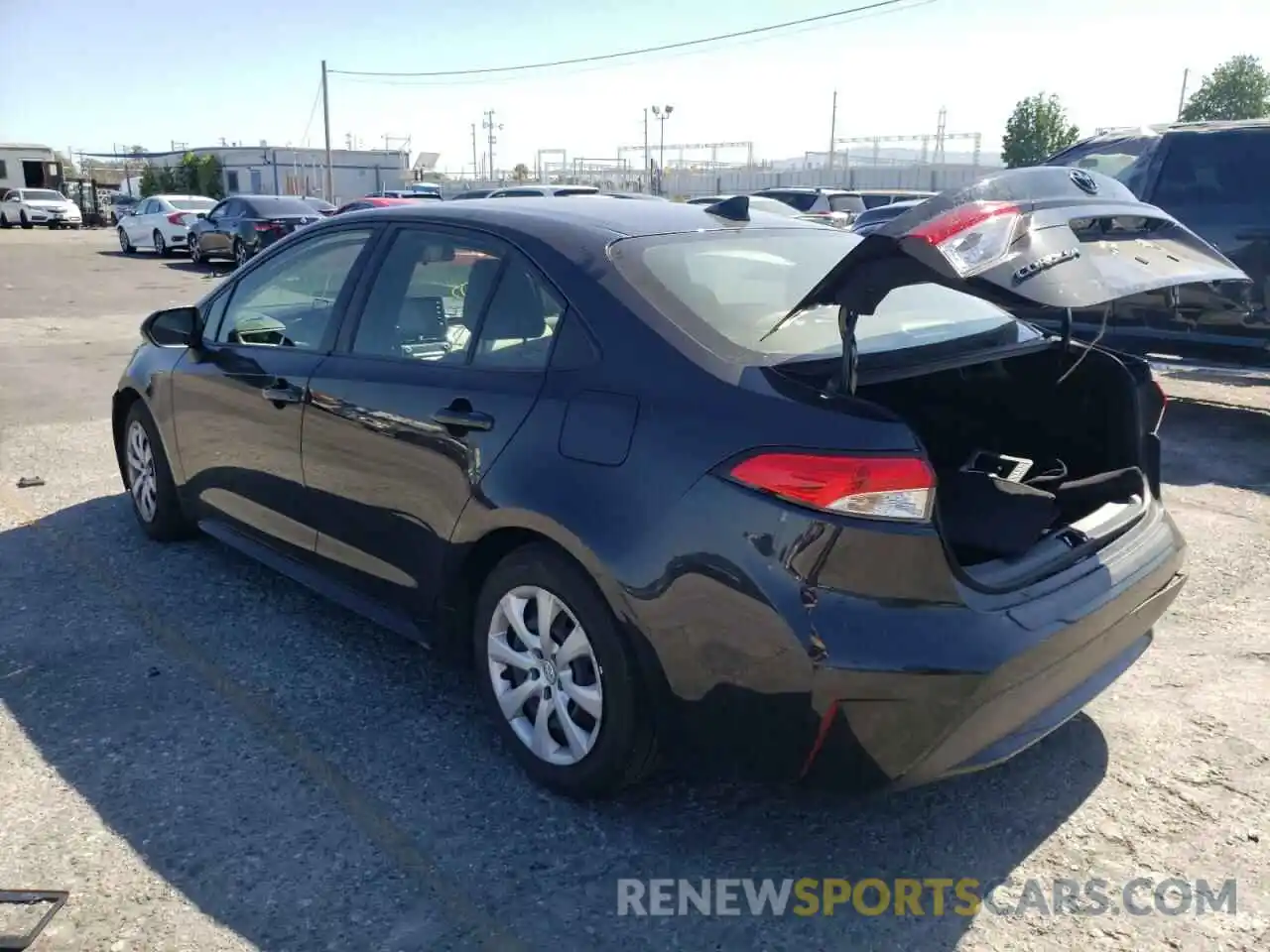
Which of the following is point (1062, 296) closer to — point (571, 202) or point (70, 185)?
point (571, 202)

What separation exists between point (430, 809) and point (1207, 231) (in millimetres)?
7070

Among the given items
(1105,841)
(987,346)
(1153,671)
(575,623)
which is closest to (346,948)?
(575,623)

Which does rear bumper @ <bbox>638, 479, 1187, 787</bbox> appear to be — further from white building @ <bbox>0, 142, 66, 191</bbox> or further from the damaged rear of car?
white building @ <bbox>0, 142, 66, 191</bbox>

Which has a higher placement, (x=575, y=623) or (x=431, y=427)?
(x=431, y=427)

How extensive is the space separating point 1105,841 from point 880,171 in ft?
224

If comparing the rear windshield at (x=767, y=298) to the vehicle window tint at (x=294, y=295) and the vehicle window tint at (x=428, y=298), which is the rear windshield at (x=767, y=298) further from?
the vehicle window tint at (x=294, y=295)

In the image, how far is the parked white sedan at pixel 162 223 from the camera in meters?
27.2

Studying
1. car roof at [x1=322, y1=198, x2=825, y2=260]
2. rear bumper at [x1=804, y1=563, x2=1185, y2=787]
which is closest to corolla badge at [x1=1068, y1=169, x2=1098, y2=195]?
car roof at [x1=322, y1=198, x2=825, y2=260]

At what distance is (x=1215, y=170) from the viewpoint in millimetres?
7785

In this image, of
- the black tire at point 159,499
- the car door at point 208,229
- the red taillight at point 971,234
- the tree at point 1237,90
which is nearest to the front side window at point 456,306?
the red taillight at point 971,234

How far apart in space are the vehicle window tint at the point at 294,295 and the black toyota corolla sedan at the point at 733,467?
0.08 feet

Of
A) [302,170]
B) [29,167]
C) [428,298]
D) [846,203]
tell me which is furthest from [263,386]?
[302,170]

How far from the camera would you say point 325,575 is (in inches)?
155

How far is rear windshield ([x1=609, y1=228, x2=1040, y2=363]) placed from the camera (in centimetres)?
289
